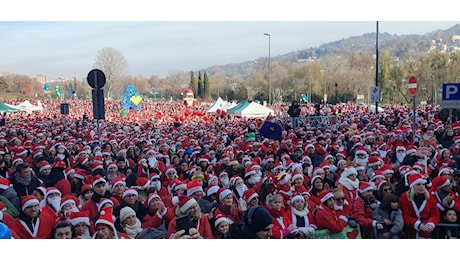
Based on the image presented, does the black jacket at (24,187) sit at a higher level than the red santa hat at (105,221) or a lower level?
lower

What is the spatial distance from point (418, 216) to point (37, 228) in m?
4.63

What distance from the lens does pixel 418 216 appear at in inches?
252

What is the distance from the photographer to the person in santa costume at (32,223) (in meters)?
6.06

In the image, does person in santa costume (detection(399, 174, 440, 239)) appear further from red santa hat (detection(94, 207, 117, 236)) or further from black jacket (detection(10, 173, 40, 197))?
black jacket (detection(10, 173, 40, 197))

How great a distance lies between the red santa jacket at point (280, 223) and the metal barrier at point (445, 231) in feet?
5.83

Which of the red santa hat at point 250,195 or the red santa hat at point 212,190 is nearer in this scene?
the red santa hat at point 250,195

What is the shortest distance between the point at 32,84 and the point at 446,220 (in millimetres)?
152690

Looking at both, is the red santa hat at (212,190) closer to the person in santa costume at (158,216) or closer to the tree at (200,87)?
the person in santa costume at (158,216)

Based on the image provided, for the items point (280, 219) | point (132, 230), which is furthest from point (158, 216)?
point (280, 219)

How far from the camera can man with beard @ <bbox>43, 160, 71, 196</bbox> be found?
9.12 m

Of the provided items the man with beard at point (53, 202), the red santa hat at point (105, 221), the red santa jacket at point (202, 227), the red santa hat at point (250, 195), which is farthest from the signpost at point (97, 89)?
the red santa jacket at point (202, 227)

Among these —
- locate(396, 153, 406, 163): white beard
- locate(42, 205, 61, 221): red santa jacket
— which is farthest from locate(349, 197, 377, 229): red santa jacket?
locate(396, 153, 406, 163): white beard

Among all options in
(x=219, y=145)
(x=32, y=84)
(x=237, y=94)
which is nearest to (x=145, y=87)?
(x=32, y=84)

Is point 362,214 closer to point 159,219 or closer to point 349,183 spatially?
point 349,183
